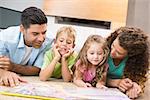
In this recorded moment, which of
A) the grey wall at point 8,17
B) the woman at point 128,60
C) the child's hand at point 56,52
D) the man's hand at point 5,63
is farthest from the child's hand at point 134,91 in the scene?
the grey wall at point 8,17

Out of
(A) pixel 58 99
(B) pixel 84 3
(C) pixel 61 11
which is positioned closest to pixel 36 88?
(A) pixel 58 99

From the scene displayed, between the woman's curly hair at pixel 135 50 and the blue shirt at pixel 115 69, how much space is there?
1cm

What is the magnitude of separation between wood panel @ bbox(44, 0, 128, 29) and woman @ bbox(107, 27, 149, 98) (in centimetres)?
24

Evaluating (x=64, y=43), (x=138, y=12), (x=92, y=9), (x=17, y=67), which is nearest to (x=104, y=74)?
(x=64, y=43)

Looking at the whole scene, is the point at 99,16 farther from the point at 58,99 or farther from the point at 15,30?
the point at 58,99

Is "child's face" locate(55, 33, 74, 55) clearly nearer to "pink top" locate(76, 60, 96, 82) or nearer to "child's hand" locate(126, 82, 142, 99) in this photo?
"pink top" locate(76, 60, 96, 82)

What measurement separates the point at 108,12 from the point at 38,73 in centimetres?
43

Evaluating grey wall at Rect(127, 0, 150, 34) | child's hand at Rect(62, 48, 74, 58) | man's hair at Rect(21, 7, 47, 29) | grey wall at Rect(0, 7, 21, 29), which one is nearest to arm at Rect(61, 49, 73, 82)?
child's hand at Rect(62, 48, 74, 58)

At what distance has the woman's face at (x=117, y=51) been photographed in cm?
76

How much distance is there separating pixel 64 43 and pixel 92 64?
0.10m

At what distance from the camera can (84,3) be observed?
1.12m

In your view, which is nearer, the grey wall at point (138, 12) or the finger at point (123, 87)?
the finger at point (123, 87)

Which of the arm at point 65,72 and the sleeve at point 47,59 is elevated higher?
the sleeve at point 47,59

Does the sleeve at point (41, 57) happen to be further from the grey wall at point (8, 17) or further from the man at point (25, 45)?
the grey wall at point (8, 17)
